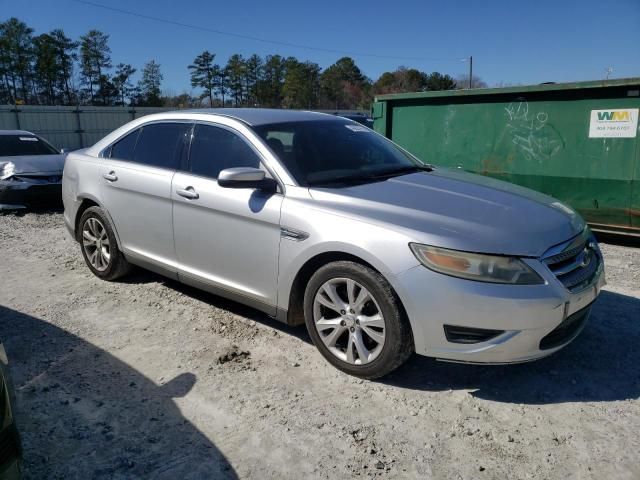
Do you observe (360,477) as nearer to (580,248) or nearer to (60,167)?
Answer: (580,248)

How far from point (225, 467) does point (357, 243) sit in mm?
1365

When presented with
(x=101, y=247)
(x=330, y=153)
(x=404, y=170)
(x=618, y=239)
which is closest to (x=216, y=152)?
(x=330, y=153)

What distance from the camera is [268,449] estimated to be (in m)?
2.61

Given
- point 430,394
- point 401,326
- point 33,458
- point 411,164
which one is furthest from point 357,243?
point 33,458

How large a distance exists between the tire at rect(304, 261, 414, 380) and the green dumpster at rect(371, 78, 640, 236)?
4575mm

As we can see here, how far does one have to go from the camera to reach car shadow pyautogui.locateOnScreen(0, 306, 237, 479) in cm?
248

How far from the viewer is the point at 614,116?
621 cm

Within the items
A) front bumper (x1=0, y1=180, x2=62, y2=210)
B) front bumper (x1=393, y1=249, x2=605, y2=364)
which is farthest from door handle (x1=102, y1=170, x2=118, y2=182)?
front bumper (x1=0, y1=180, x2=62, y2=210)

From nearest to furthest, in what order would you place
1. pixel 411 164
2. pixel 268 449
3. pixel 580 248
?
pixel 268 449
pixel 580 248
pixel 411 164

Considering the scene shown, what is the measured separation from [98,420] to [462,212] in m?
2.37

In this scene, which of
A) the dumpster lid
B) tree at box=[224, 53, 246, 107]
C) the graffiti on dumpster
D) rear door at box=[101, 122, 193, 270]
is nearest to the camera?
rear door at box=[101, 122, 193, 270]

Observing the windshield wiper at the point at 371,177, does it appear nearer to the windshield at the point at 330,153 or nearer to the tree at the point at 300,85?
the windshield at the point at 330,153

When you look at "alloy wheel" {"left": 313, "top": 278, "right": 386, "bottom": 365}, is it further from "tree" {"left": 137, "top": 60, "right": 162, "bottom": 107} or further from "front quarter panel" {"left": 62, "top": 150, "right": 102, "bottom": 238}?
"tree" {"left": 137, "top": 60, "right": 162, "bottom": 107}

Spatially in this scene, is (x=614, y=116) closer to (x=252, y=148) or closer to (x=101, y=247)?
(x=252, y=148)
